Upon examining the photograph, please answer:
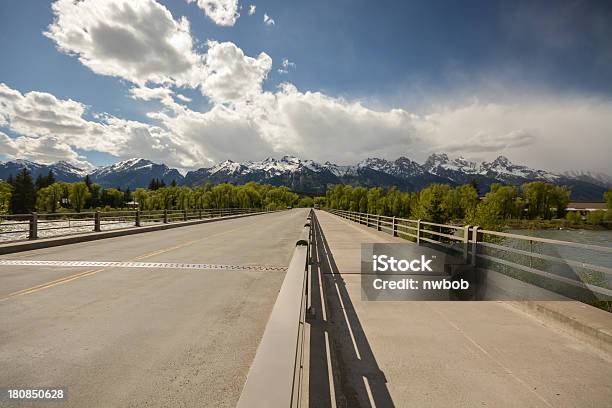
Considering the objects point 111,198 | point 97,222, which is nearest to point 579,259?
point 97,222

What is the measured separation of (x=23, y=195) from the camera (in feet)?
333

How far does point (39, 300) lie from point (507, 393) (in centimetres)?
765

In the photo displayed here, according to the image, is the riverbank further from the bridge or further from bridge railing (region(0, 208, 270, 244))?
the bridge

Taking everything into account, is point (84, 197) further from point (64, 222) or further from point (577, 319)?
point (577, 319)

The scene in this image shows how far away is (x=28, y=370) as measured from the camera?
3.78 m

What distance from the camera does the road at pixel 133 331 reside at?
3.50 m

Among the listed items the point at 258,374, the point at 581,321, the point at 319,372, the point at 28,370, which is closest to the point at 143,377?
the point at 28,370

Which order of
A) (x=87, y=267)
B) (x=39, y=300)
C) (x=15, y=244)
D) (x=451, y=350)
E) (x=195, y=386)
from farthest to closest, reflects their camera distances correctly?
(x=15, y=244), (x=87, y=267), (x=39, y=300), (x=451, y=350), (x=195, y=386)

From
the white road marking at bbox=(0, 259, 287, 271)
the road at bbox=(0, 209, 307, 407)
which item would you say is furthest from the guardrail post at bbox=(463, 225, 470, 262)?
the white road marking at bbox=(0, 259, 287, 271)

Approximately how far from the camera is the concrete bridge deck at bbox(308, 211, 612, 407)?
11.5ft

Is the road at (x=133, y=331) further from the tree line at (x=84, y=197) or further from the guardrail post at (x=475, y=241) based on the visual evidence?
the tree line at (x=84, y=197)

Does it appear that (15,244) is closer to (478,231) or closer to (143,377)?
(143,377)

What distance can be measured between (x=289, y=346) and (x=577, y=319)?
5.01 meters

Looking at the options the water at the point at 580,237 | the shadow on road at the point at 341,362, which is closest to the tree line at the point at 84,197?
the water at the point at 580,237
